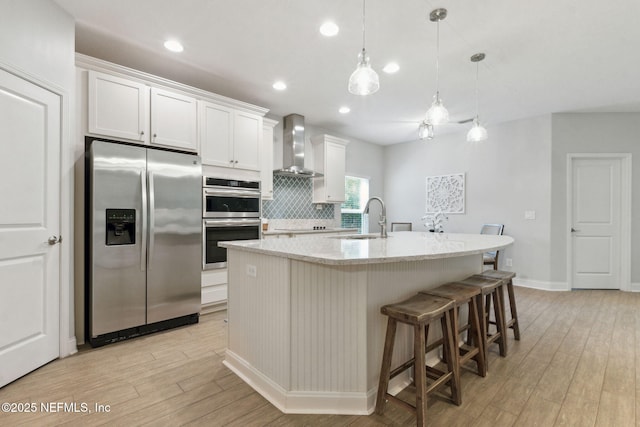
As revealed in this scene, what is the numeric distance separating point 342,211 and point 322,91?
262 cm

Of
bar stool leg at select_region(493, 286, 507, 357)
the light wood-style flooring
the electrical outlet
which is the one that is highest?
the electrical outlet

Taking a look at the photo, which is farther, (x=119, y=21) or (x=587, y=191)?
(x=587, y=191)

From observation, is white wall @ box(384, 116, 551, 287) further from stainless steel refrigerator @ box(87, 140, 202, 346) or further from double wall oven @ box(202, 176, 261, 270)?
stainless steel refrigerator @ box(87, 140, 202, 346)

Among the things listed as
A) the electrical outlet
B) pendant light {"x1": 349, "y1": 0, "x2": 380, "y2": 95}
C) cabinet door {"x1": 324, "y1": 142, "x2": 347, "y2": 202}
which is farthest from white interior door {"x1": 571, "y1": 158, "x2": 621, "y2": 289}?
the electrical outlet

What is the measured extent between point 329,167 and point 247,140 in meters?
1.68

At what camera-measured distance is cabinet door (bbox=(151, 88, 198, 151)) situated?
295 centimetres

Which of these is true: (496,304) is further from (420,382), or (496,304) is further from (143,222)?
(143,222)

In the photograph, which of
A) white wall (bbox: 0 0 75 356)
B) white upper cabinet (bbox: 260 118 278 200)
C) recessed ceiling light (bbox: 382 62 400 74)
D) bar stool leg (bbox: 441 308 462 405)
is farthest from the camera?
white upper cabinet (bbox: 260 118 278 200)

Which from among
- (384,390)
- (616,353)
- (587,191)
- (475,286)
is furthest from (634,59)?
(384,390)

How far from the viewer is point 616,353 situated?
243 centimetres

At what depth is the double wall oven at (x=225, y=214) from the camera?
3268 mm

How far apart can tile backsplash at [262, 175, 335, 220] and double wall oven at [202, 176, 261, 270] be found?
85 cm

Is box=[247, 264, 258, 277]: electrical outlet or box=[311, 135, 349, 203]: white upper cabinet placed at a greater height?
box=[311, 135, 349, 203]: white upper cabinet

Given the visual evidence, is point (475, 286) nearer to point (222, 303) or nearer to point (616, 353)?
point (616, 353)
